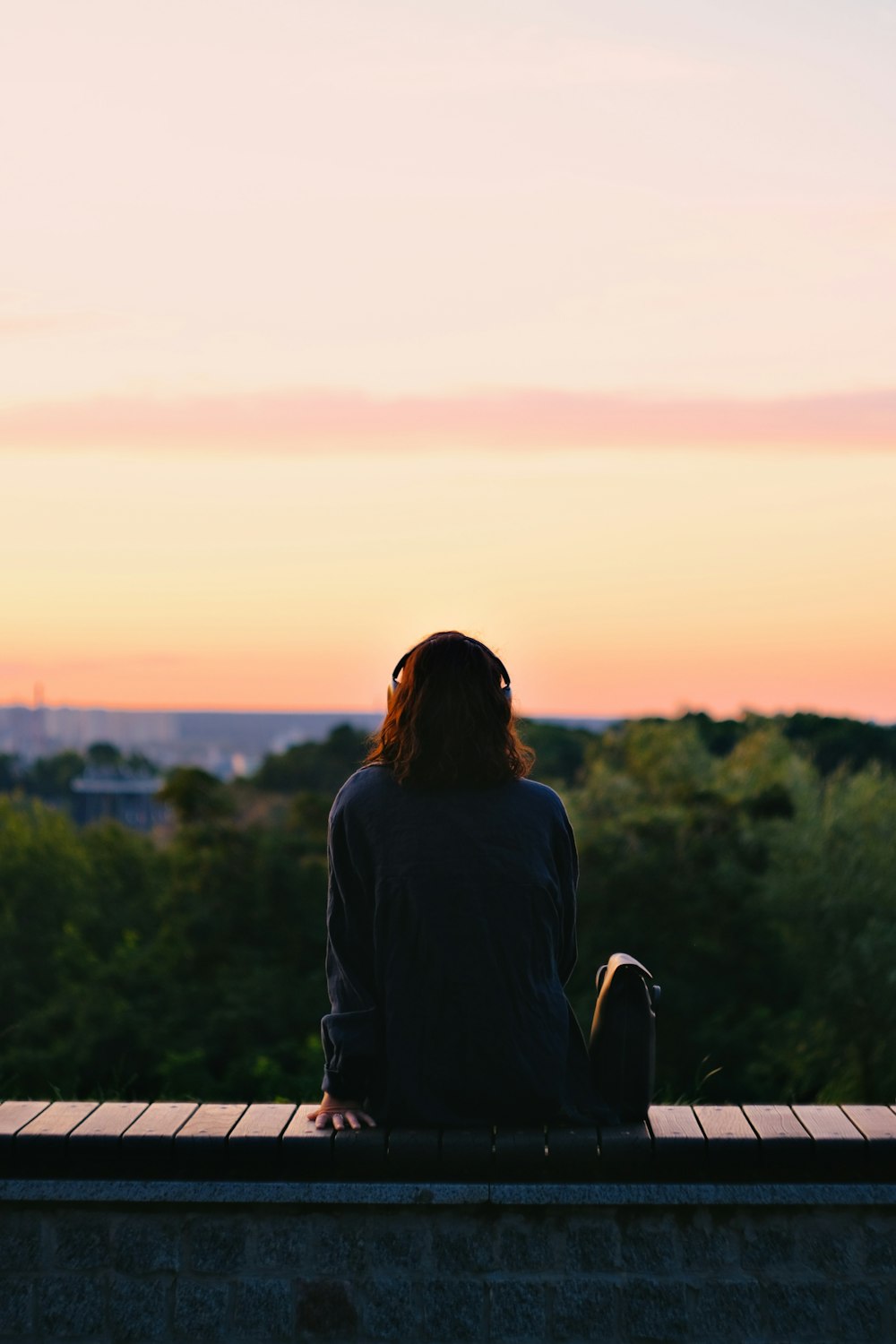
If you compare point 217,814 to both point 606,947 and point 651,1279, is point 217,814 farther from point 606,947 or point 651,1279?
point 651,1279

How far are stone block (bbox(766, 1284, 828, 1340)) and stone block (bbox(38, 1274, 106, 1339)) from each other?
1.46 m

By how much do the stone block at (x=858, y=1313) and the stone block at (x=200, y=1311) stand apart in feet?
4.34

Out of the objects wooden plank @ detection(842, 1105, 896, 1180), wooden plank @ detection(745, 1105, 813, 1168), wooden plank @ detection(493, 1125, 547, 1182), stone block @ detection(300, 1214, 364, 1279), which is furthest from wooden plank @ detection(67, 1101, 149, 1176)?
wooden plank @ detection(842, 1105, 896, 1180)

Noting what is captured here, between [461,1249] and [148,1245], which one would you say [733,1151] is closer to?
[461,1249]

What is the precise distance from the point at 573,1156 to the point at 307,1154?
22.6 inches

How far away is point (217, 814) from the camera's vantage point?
23125 mm

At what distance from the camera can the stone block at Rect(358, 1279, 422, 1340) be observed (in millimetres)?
3293

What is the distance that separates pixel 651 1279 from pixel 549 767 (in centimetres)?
2345

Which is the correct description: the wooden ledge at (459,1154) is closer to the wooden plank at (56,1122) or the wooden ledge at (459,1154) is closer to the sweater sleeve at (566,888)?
the wooden plank at (56,1122)

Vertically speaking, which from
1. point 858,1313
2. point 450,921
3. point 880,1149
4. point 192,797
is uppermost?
point 450,921

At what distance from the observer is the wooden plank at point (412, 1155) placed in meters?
3.29

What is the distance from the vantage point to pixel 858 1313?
10.8 feet

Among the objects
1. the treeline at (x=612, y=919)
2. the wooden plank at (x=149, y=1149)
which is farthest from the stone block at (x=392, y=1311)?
the treeline at (x=612, y=919)

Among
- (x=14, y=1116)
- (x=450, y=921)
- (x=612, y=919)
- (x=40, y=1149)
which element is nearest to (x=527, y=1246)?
(x=450, y=921)
